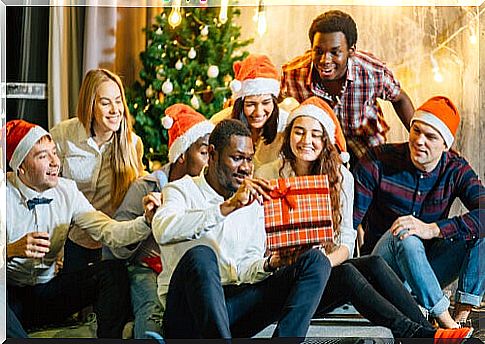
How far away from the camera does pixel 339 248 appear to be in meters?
2.87

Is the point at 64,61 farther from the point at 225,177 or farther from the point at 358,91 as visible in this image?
the point at 358,91

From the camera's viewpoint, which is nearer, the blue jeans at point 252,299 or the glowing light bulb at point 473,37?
the blue jeans at point 252,299

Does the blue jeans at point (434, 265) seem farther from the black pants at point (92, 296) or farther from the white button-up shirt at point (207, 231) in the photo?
the black pants at point (92, 296)

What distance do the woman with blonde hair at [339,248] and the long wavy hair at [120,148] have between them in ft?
1.43

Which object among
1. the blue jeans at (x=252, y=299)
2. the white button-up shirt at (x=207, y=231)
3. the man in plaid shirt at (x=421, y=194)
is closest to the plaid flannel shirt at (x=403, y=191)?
the man in plaid shirt at (x=421, y=194)

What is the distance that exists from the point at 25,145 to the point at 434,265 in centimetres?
148

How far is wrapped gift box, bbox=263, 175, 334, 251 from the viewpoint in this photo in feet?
9.32

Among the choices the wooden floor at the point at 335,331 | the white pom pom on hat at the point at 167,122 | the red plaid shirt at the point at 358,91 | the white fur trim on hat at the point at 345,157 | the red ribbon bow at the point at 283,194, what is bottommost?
the wooden floor at the point at 335,331

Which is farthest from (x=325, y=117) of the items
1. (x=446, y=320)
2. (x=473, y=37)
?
(x=446, y=320)

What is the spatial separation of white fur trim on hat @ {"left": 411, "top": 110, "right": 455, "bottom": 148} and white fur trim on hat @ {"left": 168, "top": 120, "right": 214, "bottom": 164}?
721 millimetres

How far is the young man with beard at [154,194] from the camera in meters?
2.84

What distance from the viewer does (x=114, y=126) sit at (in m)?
2.85

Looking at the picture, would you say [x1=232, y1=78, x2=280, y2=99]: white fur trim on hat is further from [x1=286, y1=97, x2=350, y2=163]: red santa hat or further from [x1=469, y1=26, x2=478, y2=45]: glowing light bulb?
[x1=469, y1=26, x2=478, y2=45]: glowing light bulb

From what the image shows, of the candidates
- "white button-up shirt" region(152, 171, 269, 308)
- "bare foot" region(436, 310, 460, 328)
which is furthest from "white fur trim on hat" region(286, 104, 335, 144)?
"bare foot" region(436, 310, 460, 328)
